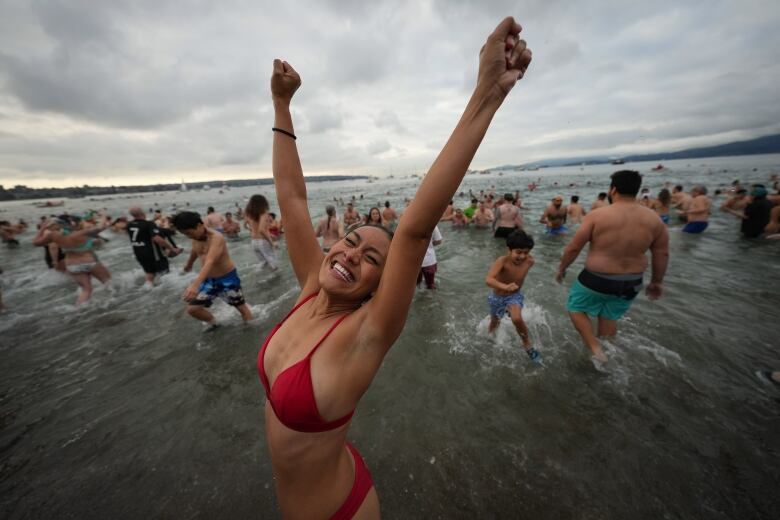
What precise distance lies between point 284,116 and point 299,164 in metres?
0.30

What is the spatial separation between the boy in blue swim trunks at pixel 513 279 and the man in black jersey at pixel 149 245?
23.6 feet

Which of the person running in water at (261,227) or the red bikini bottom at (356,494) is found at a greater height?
the person running in water at (261,227)

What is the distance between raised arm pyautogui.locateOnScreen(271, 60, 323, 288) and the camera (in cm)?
176

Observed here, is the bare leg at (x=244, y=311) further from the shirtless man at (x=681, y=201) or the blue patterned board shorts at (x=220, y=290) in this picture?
the shirtless man at (x=681, y=201)

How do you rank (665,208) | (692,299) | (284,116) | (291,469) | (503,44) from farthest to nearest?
(665,208)
(692,299)
(284,116)
(291,469)
(503,44)

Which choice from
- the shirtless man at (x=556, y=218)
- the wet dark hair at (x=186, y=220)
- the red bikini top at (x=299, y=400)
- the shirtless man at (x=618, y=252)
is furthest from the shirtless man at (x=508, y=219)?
the red bikini top at (x=299, y=400)

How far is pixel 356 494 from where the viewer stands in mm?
1508

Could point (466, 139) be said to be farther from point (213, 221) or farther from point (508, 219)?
point (213, 221)

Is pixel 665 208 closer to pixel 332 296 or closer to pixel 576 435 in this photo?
pixel 576 435

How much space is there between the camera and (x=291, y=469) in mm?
1412

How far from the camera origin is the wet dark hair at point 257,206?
297 inches

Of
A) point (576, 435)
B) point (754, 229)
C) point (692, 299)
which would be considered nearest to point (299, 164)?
point (576, 435)

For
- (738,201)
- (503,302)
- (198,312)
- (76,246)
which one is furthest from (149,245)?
(738,201)

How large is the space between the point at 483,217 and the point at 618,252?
10.4 metres
